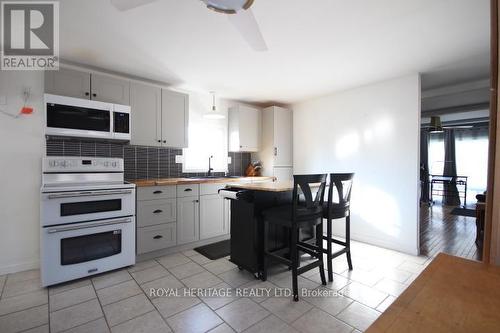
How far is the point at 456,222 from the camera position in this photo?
470cm

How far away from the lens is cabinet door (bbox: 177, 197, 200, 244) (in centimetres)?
308

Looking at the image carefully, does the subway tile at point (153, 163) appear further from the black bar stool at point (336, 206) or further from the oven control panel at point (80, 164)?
the black bar stool at point (336, 206)

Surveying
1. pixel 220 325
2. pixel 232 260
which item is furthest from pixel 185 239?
pixel 220 325

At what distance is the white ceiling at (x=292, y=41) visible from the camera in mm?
1810

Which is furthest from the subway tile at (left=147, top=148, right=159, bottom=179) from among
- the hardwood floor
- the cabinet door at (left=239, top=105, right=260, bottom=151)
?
the hardwood floor

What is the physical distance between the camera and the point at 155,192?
9.48 ft

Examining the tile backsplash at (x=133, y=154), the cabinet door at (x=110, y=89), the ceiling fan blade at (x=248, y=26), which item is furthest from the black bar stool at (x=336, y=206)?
the cabinet door at (x=110, y=89)

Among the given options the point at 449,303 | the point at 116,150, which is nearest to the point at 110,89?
the point at 116,150

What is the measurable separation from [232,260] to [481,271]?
213 centimetres

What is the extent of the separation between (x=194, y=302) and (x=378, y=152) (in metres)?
3.01

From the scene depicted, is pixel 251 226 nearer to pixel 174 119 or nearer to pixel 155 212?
pixel 155 212

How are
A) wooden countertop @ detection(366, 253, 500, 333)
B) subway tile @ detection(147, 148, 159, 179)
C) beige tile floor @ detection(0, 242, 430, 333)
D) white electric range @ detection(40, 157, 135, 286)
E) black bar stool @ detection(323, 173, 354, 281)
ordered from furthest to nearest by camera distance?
subway tile @ detection(147, 148, 159, 179), black bar stool @ detection(323, 173, 354, 281), white electric range @ detection(40, 157, 135, 286), beige tile floor @ detection(0, 242, 430, 333), wooden countertop @ detection(366, 253, 500, 333)

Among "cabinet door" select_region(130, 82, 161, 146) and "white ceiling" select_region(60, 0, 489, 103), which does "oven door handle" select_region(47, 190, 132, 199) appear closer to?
"cabinet door" select_region(130, 82, 161, 146)

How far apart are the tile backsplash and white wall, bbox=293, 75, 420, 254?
6.87 ft
